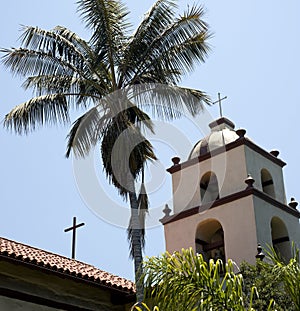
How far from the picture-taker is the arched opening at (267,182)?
1586 centimetres

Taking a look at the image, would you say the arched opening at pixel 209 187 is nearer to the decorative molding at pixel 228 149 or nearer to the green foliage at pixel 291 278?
the decorative molding at pixel 228 149

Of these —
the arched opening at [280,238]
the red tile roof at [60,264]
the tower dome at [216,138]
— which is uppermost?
the tower dome at [216,138]

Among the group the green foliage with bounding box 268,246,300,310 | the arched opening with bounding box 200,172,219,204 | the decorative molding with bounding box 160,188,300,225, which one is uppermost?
the arched opening with bounding box 200,172,219,204

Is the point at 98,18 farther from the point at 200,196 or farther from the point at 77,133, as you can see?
the point at 200,196

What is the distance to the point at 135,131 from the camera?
1348 cm

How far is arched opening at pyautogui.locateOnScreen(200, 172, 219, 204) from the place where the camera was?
15.6 m

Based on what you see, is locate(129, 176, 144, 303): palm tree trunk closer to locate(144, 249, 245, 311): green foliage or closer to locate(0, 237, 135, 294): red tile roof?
locate(0, 237, 135, 294): red tile roof

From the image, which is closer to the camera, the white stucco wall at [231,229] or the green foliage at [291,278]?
the green foliage at [291,278]

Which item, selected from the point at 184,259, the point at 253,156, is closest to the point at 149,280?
the point at 184,259

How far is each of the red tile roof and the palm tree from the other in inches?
35.7

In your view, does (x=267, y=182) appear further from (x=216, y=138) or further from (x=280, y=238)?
(x=216, y=138)

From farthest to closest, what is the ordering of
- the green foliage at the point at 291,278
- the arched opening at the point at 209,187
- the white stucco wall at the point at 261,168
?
the arched opening at the point at 209,187 < the white stucco wall at the point at 261,168 < the green foliage at the point at 291,278

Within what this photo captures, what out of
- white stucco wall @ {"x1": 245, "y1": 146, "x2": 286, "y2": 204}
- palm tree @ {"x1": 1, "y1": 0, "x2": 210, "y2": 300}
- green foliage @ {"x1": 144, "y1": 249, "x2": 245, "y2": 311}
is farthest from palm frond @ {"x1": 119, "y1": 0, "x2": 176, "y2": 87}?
green foliage @ {"x1": 144, "y1": 249, "x2": 245, "y2": 311}

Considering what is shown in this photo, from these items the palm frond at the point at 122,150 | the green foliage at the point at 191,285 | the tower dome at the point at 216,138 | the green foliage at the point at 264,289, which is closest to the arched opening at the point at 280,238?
the tower dome at the point at 216,138
